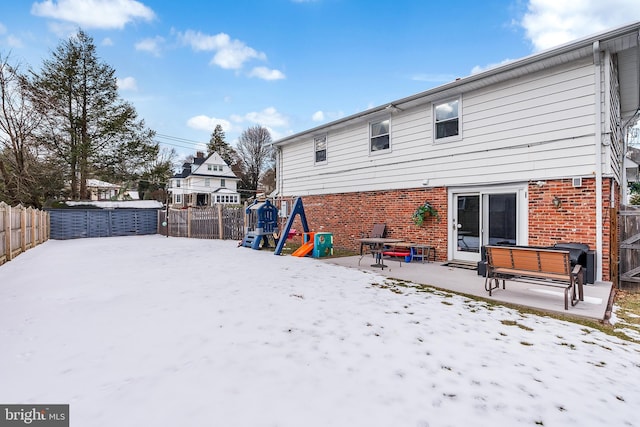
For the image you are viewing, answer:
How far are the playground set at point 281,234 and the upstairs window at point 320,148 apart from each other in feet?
7.09

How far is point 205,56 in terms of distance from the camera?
17.9 meters

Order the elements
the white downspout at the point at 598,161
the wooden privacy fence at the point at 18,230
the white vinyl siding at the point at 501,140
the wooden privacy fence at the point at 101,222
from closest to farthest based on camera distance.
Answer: the white downspout at the point at 598,161
the white vinyl siding at the point at 501,140
the wooden privacy fence at the point at 18,230
the wooden privacy fence at the point at 101,222

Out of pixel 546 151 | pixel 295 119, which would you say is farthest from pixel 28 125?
pixel 295 119

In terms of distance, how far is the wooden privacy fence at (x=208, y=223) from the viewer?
16.5m

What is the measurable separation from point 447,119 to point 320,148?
17.8 ft

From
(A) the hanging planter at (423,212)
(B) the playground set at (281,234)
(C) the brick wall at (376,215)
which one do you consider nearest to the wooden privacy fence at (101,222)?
(B) the playground set at (281,234)

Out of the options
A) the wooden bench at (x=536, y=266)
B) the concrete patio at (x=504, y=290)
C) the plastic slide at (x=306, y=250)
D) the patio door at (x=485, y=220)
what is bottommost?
the concrete patio at (x=504, y=290)

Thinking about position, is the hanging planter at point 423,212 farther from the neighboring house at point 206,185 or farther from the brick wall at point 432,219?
the neighboring house at point 206,185

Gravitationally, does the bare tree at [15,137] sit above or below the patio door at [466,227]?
above

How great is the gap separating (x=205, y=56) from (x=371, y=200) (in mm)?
13874

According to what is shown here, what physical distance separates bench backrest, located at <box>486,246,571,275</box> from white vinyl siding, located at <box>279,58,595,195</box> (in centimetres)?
300

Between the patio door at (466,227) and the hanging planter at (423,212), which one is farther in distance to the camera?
the hanging planter at (423,212)

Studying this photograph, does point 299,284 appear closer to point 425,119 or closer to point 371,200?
point 371,200

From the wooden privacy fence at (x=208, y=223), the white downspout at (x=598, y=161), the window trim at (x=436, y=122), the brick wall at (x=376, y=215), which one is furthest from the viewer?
the wooden privacy fence at (x=208, y=223)
